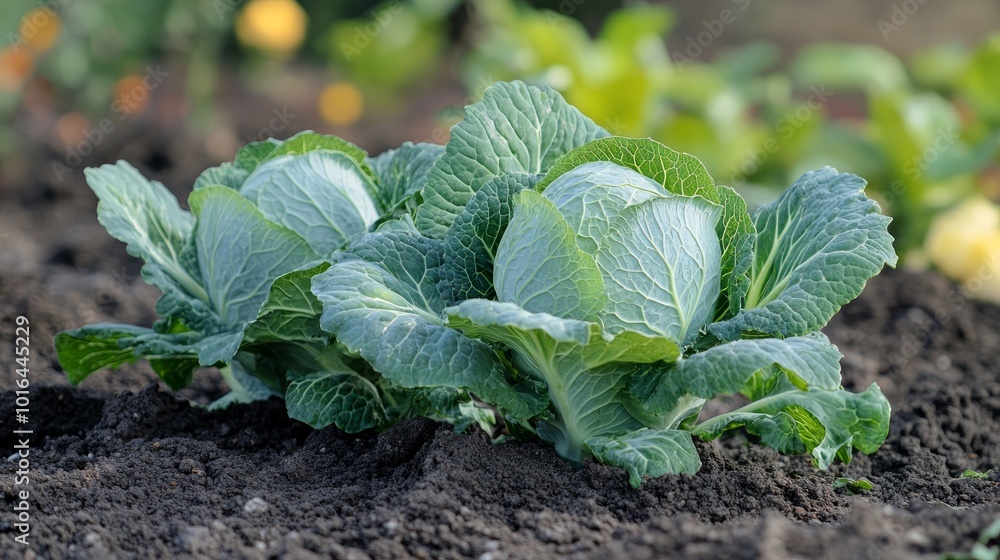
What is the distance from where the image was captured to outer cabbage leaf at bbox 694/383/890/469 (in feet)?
8.05

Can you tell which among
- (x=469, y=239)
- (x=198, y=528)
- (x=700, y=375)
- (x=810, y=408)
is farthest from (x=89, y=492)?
(x=810, y=408)

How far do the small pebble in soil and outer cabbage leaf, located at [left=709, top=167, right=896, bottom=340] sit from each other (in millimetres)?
1280

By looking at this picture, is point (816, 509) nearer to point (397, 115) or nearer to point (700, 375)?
point (700, 375)

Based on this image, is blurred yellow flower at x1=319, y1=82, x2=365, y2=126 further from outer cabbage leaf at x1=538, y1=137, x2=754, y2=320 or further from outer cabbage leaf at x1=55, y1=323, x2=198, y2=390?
outer cabbage leaf at x1=538, y1=137, x2=754, y2=320

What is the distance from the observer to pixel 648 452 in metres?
2.49

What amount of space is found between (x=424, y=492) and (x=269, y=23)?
698cm

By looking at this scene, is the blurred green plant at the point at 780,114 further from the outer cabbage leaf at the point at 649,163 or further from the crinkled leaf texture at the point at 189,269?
the outer cabbage leaf at the point at 649,163

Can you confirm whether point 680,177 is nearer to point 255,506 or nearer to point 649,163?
point 649,163

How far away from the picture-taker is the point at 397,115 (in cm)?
945

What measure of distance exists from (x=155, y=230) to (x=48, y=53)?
4.81m

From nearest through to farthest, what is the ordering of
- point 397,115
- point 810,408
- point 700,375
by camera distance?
point 700,375 < point 810,408 < point 397,115

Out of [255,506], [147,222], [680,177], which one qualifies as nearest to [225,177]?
[147,222]

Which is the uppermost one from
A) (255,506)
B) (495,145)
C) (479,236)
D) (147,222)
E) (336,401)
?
(495,145)

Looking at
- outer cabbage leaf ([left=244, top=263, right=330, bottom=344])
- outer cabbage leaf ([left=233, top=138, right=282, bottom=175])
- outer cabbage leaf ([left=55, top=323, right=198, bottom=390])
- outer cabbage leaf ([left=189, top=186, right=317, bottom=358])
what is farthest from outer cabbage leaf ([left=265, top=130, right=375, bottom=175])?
outer cabbage leaf ([left=55, top=323, right=198, bottom=390])
